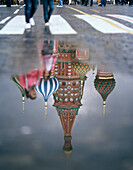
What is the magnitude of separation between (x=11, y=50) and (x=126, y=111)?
5.41 metres

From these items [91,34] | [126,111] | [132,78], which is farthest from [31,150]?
[91,34]

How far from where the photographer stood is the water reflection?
18.7ft

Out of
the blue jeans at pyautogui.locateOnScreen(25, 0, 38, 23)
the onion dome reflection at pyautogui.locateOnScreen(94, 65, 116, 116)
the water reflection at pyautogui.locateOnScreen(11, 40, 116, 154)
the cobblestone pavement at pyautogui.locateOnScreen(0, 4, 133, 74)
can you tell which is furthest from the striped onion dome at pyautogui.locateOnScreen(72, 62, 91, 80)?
the blue jeans at pyautogui.locateOnScreen(25, 0, 38, 23)

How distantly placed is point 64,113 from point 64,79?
863mm

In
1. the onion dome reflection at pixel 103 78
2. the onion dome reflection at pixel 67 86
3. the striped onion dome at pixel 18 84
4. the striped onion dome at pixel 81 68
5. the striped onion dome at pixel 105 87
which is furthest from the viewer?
the striped onion dome at pixel 81 68

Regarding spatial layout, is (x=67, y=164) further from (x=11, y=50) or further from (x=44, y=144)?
(x=11, y=50)

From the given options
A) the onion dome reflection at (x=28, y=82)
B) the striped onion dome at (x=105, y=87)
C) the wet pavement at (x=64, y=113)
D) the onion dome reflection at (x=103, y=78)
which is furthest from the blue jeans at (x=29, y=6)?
the striped onion dome at (x=105, y=87)

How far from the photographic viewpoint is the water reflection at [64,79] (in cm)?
570

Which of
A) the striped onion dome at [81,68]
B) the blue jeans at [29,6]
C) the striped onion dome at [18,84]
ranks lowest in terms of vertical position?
the blue jeans at [29,6]

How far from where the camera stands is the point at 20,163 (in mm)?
3529

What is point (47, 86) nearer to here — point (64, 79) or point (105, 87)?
point (64, 79)

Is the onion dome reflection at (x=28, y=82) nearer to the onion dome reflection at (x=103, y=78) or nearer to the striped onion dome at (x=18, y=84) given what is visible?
the striped onion dome at (x=18, y=84)

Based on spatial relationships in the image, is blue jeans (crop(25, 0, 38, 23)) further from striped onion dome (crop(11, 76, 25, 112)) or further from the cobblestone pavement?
striped onion dome (crop(11, 76, 25, 112))

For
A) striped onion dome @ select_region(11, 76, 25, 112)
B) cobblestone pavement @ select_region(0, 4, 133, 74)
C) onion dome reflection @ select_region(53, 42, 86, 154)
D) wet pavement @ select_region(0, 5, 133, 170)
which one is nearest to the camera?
wet pavement @ select_region(0, 5, 133, 170)
